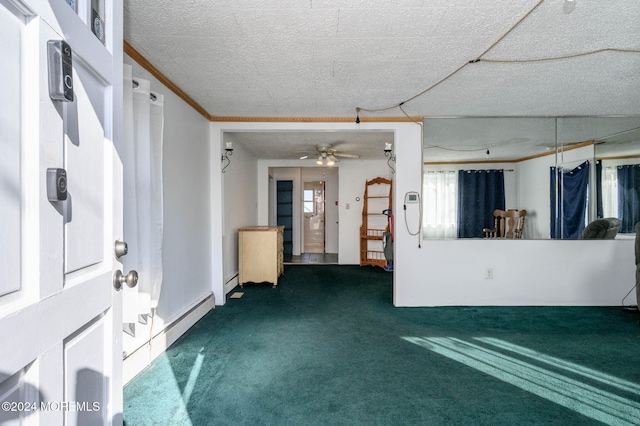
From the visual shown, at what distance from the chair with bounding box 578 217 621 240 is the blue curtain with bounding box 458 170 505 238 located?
1024 millimetres

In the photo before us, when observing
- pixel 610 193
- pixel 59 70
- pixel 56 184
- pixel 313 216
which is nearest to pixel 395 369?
pixel 56 184

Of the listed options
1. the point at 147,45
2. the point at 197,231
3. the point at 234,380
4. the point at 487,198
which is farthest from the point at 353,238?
the point at 147,45

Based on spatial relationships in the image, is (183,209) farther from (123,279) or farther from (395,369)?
(395,369)

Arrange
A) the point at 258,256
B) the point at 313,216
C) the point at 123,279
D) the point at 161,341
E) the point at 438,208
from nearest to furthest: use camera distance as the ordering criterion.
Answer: the point at 123,279 < the point at 161,341 < the point at 438,208 < the point at 258,256 < the point at 313,216

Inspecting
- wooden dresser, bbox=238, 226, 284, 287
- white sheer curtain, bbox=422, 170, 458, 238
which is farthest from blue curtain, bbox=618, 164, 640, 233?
wooden dresser, bbox=238, 226, 284, 287

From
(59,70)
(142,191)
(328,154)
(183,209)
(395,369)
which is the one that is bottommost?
(395,369)

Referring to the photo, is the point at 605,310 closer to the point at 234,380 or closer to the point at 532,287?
the point at 532,287

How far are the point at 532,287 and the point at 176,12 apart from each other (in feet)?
14.2

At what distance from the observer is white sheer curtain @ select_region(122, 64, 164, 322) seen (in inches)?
70.1

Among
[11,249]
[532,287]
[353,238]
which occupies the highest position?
[11,249]

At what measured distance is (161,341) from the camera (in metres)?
2.38

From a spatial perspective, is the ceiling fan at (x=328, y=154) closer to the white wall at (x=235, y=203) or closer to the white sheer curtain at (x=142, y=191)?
the white wall at (x=235, y=203)

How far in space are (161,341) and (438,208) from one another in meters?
3.17

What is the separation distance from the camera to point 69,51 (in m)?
0.69
